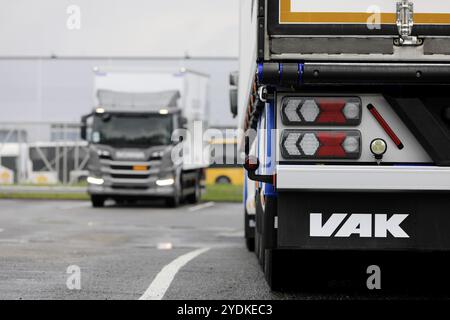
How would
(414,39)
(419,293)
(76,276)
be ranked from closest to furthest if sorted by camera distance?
(414,39)
(419,293)
(76,276)

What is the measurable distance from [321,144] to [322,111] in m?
0.21

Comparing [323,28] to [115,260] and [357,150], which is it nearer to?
[357,150]

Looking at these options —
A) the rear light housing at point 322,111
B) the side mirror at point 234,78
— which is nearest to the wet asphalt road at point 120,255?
Result: the rear light housing at point 322,111

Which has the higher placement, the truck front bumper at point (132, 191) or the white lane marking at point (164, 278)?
the white lane marking at point (164, 278)

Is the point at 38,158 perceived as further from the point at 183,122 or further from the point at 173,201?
the point at 183,122

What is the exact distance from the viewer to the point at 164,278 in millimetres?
7855

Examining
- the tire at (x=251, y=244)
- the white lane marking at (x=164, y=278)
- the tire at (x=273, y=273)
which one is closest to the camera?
the tire at (x=273, y=273)

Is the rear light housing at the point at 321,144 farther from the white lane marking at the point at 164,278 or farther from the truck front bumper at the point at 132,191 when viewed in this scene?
the truck front bumper at the point at 132,191

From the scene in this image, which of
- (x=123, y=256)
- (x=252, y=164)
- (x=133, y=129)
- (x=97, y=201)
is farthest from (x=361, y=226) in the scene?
(x=97, y=201)

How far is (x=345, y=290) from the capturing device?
23.2 feet

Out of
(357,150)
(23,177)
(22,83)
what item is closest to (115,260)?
(357,150)

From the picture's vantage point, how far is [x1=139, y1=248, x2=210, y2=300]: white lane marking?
266 inches

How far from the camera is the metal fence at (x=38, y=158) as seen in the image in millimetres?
36625
